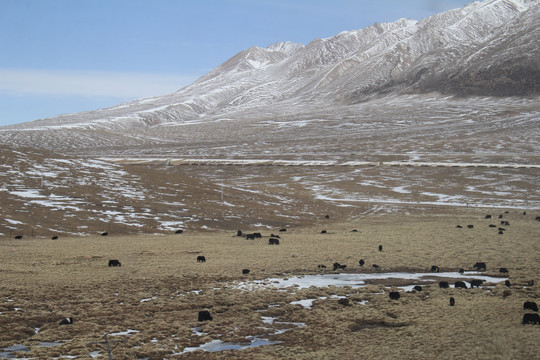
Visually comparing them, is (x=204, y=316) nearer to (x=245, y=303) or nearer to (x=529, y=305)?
(x=245, y=303)

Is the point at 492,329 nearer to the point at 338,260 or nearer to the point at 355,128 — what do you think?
the point at 338,260

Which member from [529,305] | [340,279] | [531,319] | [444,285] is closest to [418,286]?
[444,285]

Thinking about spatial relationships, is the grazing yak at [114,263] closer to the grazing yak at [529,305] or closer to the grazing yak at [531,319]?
the grazing yak at [529,305]

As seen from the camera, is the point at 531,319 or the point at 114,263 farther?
the point at 114,263

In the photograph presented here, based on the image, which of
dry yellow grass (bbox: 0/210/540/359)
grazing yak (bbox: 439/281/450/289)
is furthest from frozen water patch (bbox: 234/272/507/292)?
grazing yak (bbox: 439/281/450/289)

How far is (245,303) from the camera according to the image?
72.1 ft

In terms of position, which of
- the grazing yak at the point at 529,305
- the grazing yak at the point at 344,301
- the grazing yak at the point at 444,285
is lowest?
the grazing yak at the point at 444,285

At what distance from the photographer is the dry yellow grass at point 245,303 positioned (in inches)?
652

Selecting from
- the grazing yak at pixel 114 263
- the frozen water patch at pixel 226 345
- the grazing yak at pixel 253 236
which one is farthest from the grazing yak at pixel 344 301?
the grazing yak at pixel 253 236

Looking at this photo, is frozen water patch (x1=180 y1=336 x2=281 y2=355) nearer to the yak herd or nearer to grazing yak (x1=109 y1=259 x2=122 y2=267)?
the yak herd

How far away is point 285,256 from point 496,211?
41.7 metres

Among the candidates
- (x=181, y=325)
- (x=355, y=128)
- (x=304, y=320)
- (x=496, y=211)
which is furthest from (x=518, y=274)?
(x=355, y=128)

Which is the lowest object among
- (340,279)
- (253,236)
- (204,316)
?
(253,236)

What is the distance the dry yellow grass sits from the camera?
54.3ft
